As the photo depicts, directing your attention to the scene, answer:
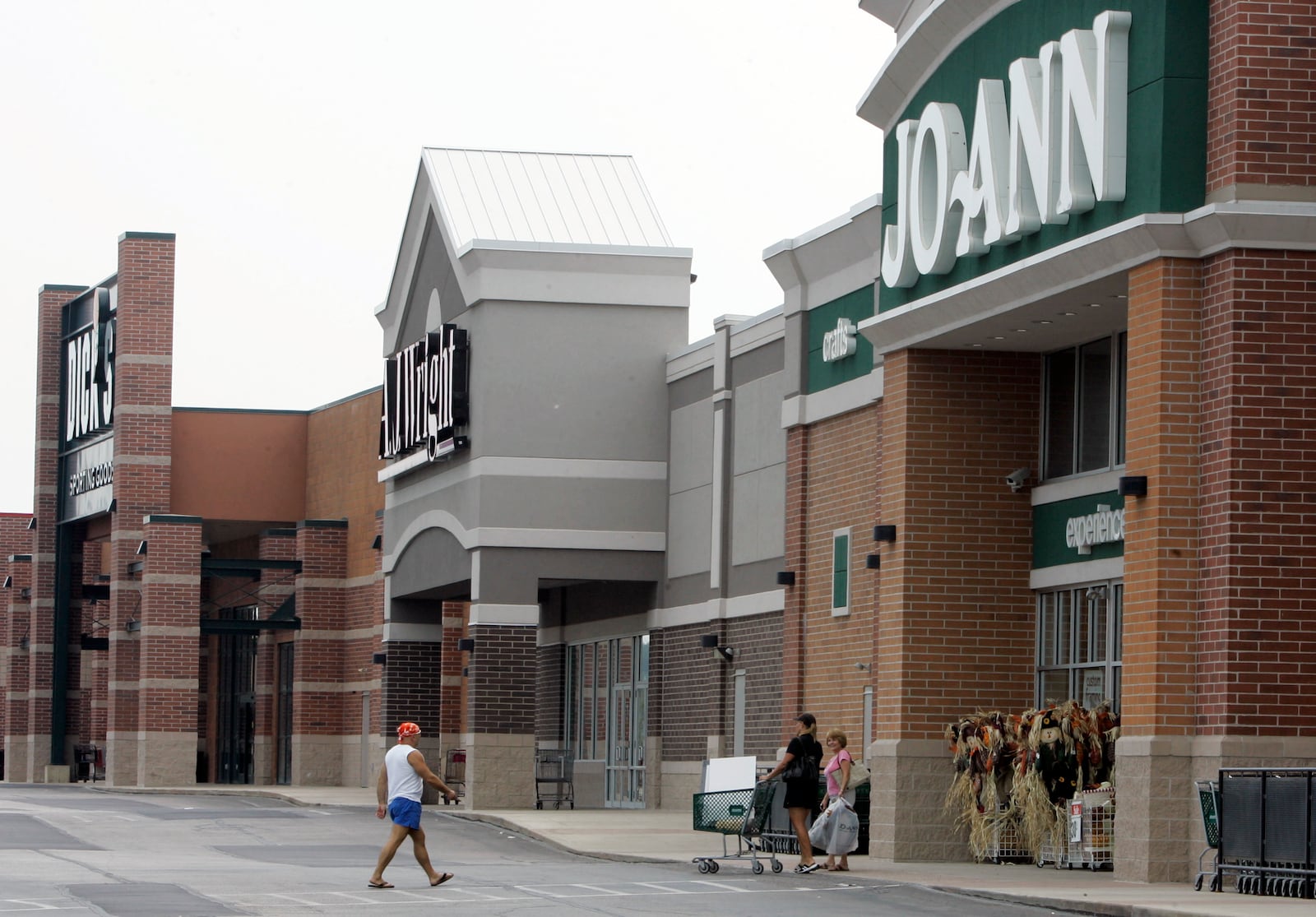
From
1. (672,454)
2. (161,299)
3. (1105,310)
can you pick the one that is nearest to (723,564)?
(672,454)

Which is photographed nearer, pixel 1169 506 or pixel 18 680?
pixel 1169 506

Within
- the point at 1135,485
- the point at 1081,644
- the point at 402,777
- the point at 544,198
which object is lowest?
the point at 402,777

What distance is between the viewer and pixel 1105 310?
22.5 meters

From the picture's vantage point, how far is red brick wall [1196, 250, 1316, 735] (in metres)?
19.3

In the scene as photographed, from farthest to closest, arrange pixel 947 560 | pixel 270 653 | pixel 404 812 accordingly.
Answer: pixel 270 653 → pixel 947 560 → pixel 404 812

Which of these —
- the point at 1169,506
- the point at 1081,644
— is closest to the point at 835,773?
the point at 1081,644

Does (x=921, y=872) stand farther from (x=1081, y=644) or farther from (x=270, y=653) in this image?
(x=270, y=653)

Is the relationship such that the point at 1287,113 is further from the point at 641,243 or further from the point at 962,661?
the point at 641,243

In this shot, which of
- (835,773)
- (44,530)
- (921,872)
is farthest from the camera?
(44,530)

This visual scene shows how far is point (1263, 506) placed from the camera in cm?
1939

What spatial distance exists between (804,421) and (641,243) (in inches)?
350

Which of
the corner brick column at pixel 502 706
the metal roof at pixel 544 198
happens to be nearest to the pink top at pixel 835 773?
the corner brick column at pixel 502 706

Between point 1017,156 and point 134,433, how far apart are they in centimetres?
3382

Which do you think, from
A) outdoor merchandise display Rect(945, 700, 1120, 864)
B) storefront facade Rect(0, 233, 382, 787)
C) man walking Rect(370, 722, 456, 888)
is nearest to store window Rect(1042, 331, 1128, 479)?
outdoor merchandise display Rect(945, 700, 1120, 864)
